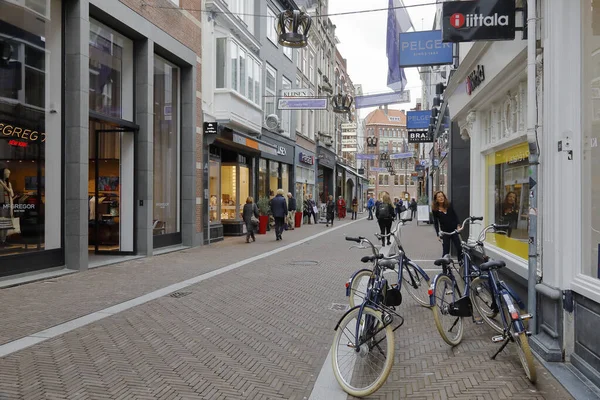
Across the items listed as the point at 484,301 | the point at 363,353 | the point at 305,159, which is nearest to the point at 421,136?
the point at 305,159

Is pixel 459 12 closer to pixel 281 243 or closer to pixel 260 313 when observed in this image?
pixel 260 313

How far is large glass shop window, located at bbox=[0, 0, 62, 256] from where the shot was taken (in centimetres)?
884

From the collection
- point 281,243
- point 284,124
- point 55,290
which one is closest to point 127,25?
point 55,290

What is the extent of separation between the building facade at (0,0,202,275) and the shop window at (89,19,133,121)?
0.08ft

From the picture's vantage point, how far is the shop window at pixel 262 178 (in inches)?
892

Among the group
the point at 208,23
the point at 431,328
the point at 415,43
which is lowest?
the point at 431,328

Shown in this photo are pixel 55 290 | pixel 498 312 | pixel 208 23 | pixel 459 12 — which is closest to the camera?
pixel 498 312

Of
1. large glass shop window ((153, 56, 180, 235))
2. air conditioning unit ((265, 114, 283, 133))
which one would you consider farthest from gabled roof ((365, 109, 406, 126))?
large glass shop window ((153, 56, 180, 235))

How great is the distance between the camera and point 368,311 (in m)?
4.20

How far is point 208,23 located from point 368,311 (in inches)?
541

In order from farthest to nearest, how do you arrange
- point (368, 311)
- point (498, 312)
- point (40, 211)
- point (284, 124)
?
point (284, 124)
point (40, 211)
point (498, 312)
point (368, 311)

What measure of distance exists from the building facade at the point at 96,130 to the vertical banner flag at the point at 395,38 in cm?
573

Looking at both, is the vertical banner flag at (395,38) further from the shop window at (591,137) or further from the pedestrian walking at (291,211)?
the pedestrian walking at (291,211)

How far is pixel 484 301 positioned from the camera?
219 inches
